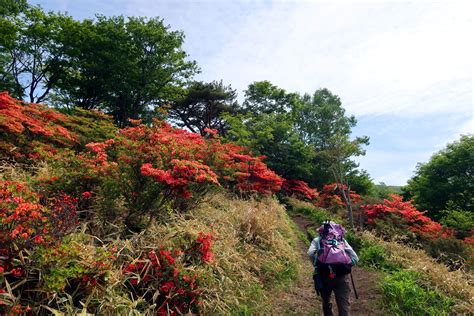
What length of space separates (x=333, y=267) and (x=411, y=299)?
195 cm

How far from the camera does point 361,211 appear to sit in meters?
11.9

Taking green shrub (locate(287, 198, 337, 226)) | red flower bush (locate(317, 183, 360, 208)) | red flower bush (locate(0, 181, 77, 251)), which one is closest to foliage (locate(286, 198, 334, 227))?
green shrub (locate(287, 198, 337, 226))

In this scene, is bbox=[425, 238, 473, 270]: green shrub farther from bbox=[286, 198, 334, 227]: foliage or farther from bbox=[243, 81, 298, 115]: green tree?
bbox=[243, 81, 298, 115]: green tree

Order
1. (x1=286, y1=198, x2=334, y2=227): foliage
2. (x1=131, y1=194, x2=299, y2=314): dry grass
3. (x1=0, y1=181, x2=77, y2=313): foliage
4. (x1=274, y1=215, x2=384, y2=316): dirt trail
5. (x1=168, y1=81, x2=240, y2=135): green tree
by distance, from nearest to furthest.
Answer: (x1=0, y1=181, x2=77, y2=313): foliage → (x1=131, y1=194, x2=299, y2=314): dry grass → (x1=274, y1=215, x2=384, y2=316): dirt trail → (x1=286, y1=198, x2=334, y2=227): foliage → (x1=168, y1=81, x2=240, y2=135): green tree

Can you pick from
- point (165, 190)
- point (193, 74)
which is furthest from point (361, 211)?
point (193, 74)

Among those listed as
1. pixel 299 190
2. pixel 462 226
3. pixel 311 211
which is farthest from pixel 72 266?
pixel 299 190

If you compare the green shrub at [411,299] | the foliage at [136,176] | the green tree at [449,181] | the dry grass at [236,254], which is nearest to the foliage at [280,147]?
the green tree at [449,181]

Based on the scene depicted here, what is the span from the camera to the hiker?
11.7 ft

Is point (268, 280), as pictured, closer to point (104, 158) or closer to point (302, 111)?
point (104, 158)

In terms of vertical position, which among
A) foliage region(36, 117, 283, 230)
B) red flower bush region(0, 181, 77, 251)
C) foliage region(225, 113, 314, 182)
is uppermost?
foliage region(225, 113, 314, 182)

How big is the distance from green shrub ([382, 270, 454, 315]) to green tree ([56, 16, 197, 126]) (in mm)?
16833

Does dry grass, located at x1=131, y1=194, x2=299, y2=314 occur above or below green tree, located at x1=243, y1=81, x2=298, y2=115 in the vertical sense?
below

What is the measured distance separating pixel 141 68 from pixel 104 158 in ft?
48.3

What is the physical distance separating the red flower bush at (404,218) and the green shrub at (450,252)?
1665mm
